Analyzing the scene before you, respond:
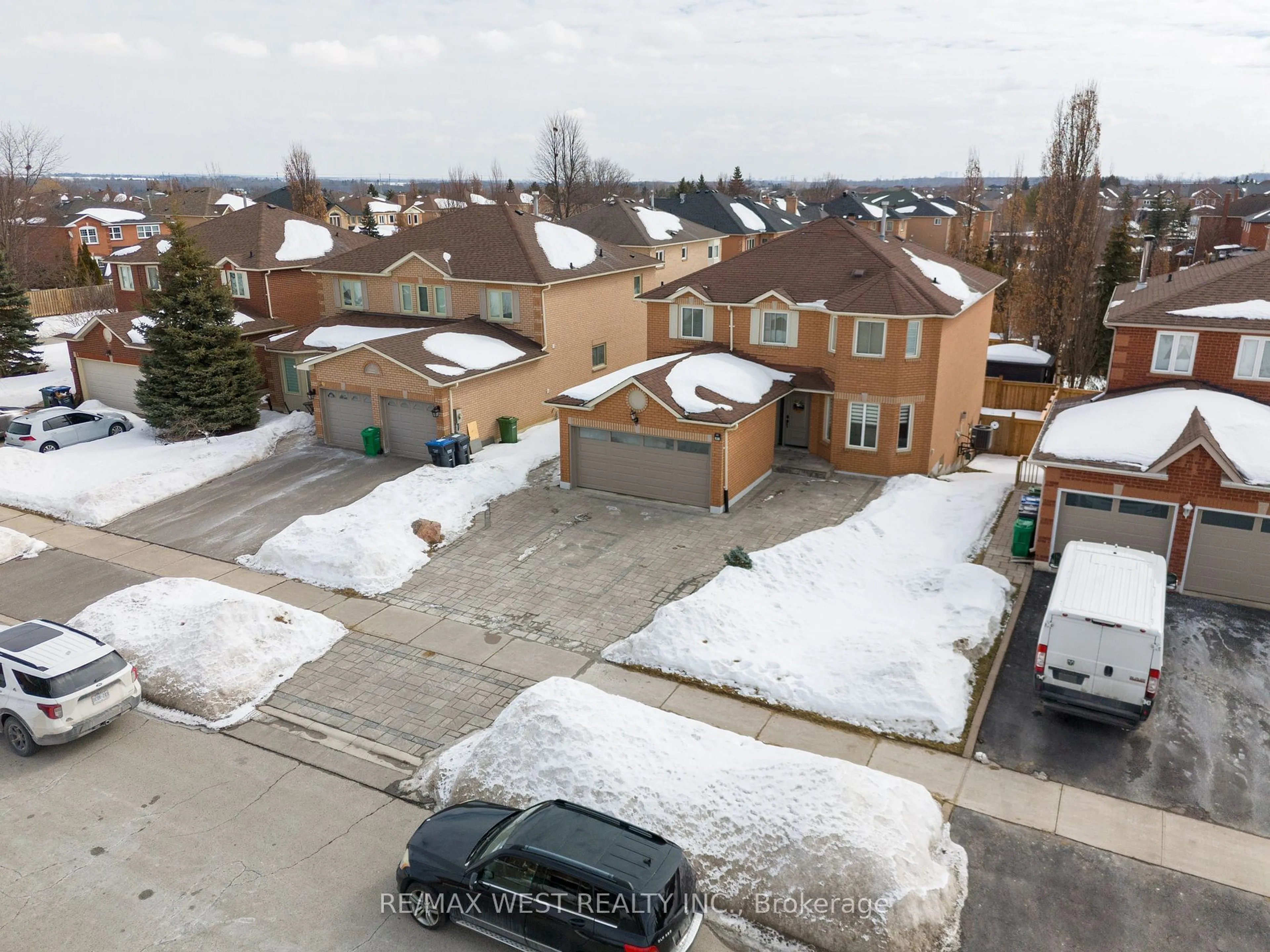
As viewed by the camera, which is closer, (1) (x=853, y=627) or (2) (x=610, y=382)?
(1) (x=853, y=627)

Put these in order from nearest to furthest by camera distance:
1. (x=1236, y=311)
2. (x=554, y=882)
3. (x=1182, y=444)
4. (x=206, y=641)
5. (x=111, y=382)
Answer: (x=554, y=882) < (x=206, y=641) < (x=1182, y=444) < (x=1236, y=311) < (x=111, y=382)

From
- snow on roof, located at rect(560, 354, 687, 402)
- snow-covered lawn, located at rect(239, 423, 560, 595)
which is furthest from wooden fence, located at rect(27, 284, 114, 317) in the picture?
snow on roof, located at rect(560, 354, 687, 402)

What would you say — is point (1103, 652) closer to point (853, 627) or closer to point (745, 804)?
point (853, 627)

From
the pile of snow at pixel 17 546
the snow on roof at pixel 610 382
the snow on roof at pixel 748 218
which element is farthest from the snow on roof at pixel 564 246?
the snow on roof at pixel 748 218

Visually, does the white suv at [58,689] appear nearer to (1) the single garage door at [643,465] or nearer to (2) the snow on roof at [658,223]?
(1) the single garage door at [643,465]

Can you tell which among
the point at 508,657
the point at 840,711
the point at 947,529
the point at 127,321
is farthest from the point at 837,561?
the point at 127,321

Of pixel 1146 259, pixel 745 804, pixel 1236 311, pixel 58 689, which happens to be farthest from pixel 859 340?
pixel 58 689
